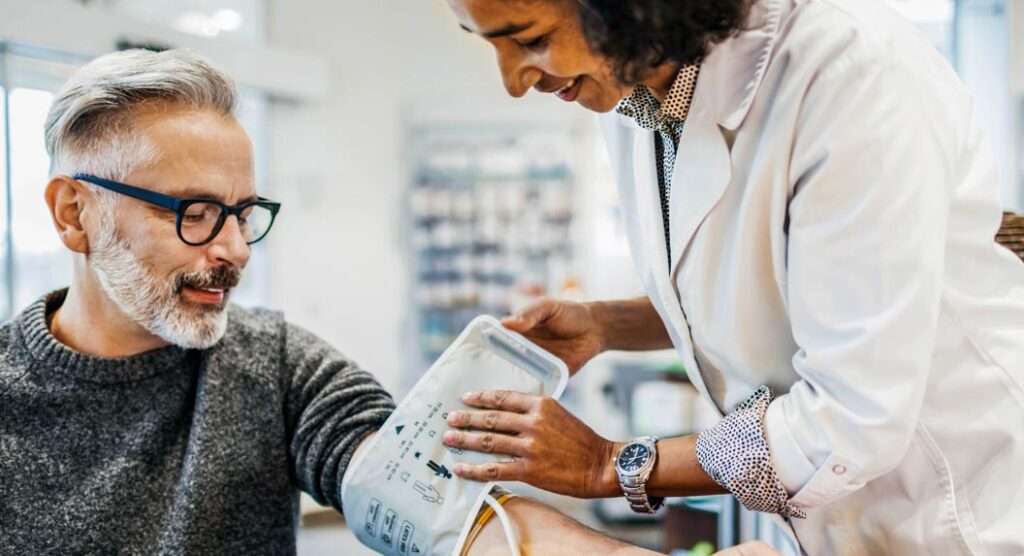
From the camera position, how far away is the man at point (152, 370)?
1251 mm

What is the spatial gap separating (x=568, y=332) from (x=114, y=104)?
775 millimetres

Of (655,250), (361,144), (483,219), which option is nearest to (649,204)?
(655,250)

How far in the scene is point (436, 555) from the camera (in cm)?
116

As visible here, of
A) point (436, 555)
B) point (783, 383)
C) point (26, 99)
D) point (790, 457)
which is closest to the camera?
point (790, 457)

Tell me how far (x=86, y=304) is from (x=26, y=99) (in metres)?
2.41

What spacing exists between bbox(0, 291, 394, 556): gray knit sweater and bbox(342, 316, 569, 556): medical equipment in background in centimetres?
13

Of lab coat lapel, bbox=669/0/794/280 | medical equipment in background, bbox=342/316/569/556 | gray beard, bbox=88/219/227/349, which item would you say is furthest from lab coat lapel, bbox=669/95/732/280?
gray beard, bbox=88/219/227/349

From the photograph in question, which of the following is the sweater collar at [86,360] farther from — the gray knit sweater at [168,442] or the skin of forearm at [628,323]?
the skin of forearm at [628,323]

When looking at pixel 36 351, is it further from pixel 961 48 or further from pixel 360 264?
pixel 961 48

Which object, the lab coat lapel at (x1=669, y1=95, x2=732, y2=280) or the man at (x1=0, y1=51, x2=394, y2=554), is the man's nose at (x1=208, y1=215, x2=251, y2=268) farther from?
the lab coat lapel at (x1=669, y1=95, x2=732, y2=280)

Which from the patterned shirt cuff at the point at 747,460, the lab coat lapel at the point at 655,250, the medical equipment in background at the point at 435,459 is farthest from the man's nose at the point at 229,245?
the patterned shirt cuff at the point at 747,460

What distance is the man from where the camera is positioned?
1251 millimetres

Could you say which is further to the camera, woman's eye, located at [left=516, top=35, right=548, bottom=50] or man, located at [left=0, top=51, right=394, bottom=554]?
man, located at [left=0, top=51, right=394, bottom=554]

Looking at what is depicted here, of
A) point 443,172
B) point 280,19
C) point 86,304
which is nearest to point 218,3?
point 280,19
